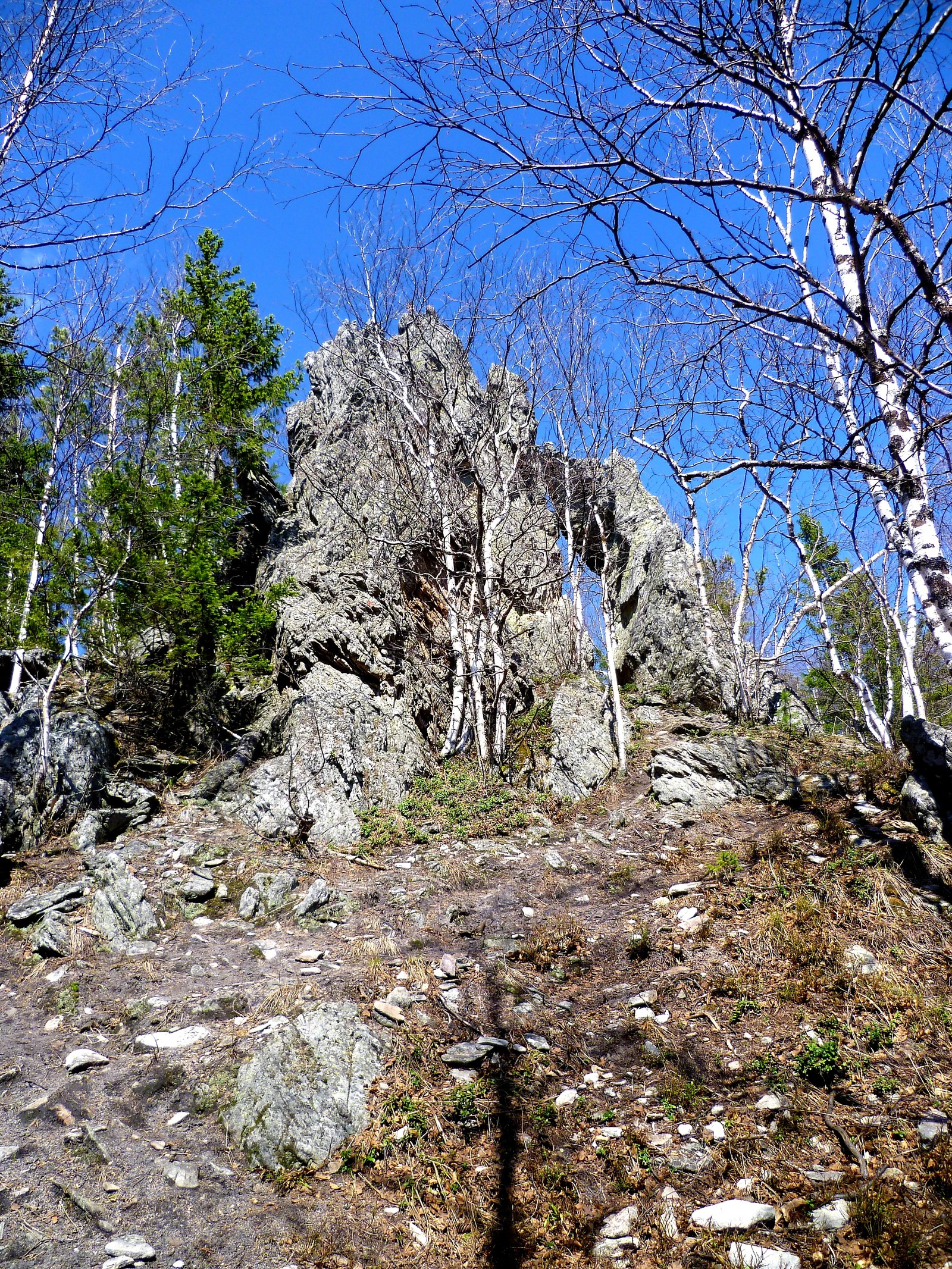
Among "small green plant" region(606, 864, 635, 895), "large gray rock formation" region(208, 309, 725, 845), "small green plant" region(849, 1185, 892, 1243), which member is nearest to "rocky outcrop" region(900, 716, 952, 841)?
"small green plant" region(606, 864, 635, 895)

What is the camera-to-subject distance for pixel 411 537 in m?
12.5

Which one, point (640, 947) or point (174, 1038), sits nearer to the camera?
point (174, 1038)

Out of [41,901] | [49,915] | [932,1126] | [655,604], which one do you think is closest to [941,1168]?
[932,1126]

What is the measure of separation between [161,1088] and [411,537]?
31.8ft

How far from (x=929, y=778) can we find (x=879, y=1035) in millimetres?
2517

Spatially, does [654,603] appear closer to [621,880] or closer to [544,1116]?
[621,880]

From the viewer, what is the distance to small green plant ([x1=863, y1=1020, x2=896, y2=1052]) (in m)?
3.94

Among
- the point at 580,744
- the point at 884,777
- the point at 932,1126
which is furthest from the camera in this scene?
the point at 580,744

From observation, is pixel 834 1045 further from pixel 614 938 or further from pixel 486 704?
pixel 486 704

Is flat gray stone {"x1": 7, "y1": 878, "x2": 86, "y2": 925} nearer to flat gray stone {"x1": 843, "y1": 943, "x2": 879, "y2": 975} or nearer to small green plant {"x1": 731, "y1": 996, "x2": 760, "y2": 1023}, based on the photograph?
small green plant {"x1": 731, "y1": 996, "x2": 760, "y2": 1023}

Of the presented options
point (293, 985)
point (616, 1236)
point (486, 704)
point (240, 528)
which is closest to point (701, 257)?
point (616, 1236)

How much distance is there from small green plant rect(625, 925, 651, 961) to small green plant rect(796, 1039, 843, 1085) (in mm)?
1547

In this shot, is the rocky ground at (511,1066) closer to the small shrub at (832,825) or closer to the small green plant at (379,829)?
the small shrub at (832,825)

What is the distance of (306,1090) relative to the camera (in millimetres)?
4090
